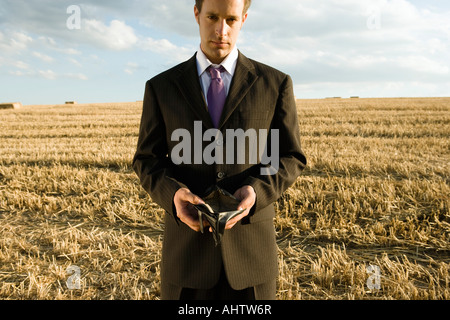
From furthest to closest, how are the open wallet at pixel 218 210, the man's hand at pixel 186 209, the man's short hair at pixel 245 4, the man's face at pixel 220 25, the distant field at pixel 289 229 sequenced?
the distant field at pixel 289 229 → the man's short hair at pixel 245 4 → the man's face at pixel 220 25 → the man's hand at pixel 186 209 → the open wallet at pixel 218 210

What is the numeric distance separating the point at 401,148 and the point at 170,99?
890 centimetres

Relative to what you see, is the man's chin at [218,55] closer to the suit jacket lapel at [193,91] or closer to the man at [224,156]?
the man at [224,156]

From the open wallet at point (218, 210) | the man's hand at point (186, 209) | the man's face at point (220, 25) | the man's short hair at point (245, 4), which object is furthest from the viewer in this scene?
the man's short hair at point (245, 4)

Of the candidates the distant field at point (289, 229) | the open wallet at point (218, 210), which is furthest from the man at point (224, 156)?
the distant field at point (289, 229)

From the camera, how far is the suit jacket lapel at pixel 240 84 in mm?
1791

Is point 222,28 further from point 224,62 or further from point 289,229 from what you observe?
point 289,229

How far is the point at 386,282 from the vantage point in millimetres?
3377

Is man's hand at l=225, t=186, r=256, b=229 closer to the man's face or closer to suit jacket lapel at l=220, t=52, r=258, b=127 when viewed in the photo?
suit jacket lapel at l=220, t=52, r=258, b=127

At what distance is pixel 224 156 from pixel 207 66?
47 centimetres

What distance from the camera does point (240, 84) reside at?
6.09 feet

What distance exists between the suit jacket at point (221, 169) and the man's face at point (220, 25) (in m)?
0.13

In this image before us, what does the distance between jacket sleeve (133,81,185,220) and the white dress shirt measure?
0.87 ft

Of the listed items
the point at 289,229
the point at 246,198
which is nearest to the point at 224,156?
the point at 246,198
